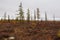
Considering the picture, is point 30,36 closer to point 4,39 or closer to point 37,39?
point 37,39

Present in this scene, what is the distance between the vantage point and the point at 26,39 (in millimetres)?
35531

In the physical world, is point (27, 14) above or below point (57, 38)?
above

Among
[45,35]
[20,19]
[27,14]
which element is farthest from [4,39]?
[27,14]

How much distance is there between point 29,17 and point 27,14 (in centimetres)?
219

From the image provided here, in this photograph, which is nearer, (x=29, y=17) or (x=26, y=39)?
(x=26, y=39)

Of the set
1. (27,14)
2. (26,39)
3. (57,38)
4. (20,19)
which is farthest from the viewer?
(27,14)

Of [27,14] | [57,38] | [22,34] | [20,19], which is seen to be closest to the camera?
[57,38]

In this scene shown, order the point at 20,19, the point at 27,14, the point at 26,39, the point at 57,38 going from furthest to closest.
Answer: the point at 27,14 → the point at 20,19 → the point at 26,39 → the point at 57,38

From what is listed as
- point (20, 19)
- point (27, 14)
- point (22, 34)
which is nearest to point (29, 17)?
point (27, 14)

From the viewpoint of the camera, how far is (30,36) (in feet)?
122

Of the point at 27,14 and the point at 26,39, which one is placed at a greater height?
the point at 27,14

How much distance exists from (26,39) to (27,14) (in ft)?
Answer: 205

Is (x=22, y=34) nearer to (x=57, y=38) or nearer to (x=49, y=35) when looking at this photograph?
(x=49, y=35)

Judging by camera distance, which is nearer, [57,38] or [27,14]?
[57,38]
